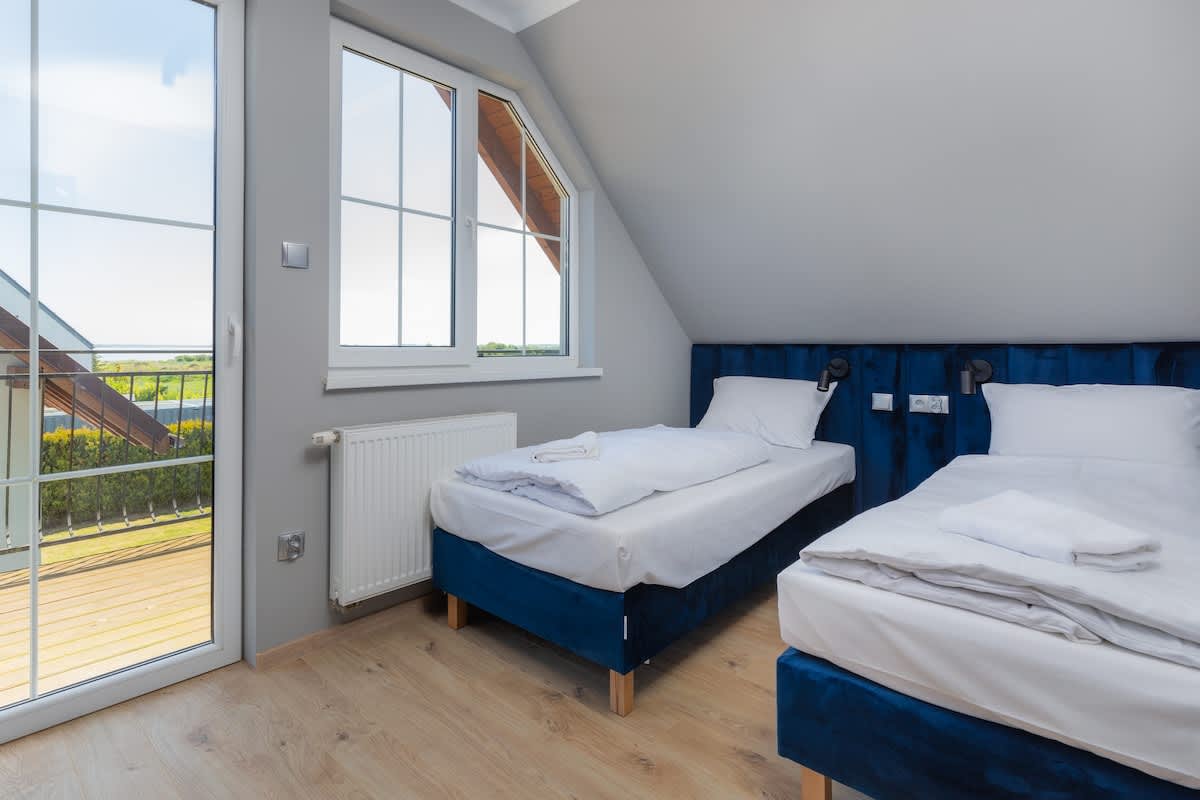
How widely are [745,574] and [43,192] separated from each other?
237 cm

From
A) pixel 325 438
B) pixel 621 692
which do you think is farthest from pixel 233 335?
pixel 621 692

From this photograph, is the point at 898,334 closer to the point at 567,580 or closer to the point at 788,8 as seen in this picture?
the point at 788,8

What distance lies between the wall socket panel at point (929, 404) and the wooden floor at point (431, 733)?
1543 millimetres

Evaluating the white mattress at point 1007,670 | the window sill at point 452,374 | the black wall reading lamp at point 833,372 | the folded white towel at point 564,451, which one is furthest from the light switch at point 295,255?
the black wall reading lamp at point 833,372

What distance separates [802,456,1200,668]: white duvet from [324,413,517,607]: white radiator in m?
1.42

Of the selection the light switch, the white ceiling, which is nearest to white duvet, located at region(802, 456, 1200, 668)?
the light switch

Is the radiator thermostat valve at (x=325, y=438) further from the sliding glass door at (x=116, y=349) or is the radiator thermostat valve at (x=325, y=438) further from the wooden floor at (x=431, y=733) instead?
the wooden floor at (x=431, y=733)

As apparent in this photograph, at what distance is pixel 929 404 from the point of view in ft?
9.98

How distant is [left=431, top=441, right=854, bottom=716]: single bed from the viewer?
173 cm

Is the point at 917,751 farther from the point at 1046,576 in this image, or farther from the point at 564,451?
the point at 564,451

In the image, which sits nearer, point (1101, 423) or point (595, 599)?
point (595, 599)

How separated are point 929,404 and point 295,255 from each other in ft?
9.17

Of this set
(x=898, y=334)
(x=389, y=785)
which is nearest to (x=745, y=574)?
(x=389, y=785)

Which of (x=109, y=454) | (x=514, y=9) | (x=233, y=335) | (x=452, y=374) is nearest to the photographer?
(x=109, y=454)
